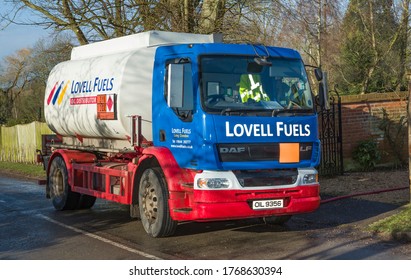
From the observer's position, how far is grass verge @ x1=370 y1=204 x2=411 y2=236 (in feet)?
28.4

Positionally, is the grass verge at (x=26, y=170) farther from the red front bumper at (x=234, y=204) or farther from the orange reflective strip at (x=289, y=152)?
the orange reflective strip at (x=289, y=152)

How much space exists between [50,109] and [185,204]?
612 centimetres

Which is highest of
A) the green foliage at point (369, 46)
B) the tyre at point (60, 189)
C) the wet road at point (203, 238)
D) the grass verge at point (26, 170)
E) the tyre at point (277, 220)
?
the green foliage at point (369, 46)

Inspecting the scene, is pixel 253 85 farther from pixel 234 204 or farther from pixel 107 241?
pixel 107 241

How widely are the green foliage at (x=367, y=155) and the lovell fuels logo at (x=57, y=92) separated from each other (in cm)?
781

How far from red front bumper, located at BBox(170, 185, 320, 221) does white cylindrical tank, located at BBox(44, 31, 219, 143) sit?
193 cm

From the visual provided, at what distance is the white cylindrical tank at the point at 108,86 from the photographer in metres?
10.1

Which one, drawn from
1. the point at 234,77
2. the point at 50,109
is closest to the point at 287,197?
the point at 234,77

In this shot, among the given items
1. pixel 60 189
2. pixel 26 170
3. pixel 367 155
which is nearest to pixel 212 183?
pixel 60 189

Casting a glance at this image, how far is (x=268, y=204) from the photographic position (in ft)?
28.5

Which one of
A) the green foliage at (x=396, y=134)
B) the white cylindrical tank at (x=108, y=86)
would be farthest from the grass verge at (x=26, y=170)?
the green foliage at (x=396, y=134)

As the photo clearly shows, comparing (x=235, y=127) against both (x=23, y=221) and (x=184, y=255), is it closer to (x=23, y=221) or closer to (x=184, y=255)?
(x=184, y=255)

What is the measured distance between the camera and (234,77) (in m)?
8.75

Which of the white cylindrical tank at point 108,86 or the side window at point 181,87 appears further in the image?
the white cylindrical tank at point 108,86
